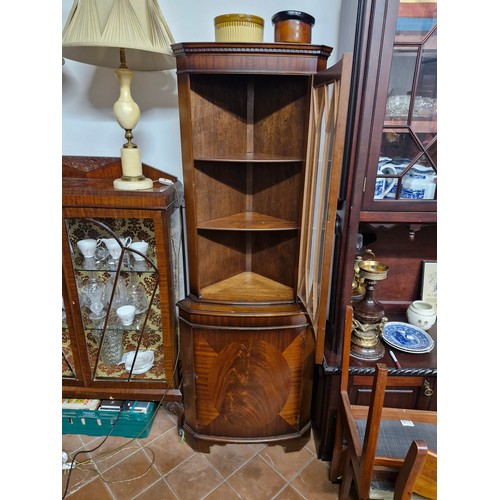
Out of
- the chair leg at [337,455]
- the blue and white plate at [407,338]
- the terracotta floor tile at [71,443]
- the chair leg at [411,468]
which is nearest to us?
the chair leg at [411,468]

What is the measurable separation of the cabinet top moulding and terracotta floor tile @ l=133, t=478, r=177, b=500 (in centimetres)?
162

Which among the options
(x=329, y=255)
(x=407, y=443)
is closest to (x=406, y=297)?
(x=407, y=443)

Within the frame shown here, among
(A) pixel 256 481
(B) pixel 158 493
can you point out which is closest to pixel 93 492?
(B) pixel 158 493

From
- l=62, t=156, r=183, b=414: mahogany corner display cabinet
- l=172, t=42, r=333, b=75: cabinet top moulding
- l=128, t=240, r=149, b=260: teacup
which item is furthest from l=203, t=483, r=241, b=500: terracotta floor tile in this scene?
l=172, t=42, r=333, b=75: cabinet top moulding

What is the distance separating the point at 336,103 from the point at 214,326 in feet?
2.96

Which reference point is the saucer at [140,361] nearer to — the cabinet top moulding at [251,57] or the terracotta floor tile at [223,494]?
the terracotta floor tile at [223,494]

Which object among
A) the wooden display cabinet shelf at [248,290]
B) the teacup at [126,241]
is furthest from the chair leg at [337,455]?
the teacup at [126,241]

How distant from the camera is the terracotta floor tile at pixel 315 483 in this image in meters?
1.41

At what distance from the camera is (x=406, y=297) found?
173 centimetres

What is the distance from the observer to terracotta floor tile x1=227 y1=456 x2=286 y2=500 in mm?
1412

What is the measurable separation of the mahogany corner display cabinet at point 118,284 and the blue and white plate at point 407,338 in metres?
0.97

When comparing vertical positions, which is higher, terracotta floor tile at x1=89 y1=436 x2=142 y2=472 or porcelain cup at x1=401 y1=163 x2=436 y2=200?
porcelain cup at x1=401 y1=163 x2=436 y2=200

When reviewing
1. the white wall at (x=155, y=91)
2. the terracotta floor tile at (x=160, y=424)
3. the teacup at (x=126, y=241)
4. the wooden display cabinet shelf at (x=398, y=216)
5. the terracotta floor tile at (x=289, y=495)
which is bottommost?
the terracotta floor tile at (x=289, y=495)

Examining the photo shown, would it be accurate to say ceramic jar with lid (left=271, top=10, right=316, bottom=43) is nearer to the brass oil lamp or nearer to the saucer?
the brass oil lamp
